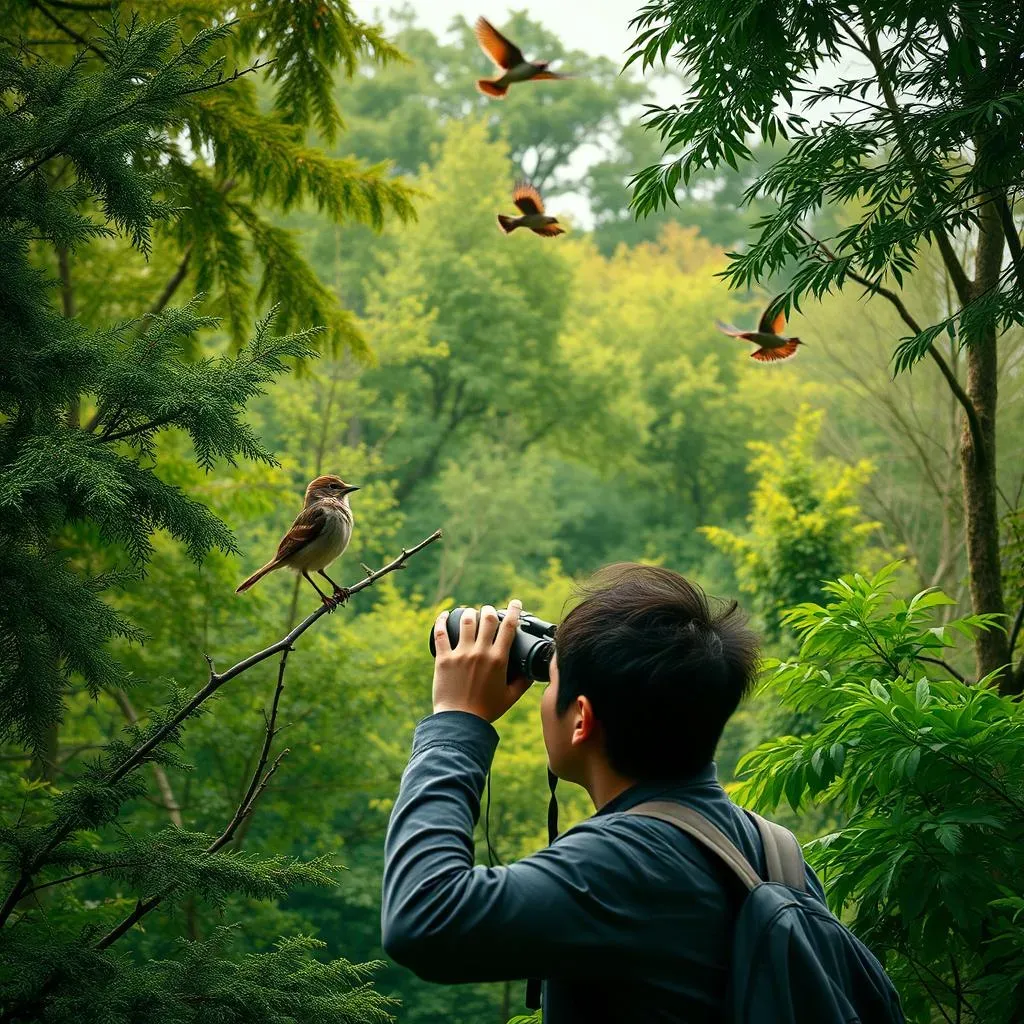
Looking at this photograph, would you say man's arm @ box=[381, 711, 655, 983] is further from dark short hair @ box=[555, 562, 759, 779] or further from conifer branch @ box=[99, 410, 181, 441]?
conifer branch @ box=[99, 410, 181, 441]

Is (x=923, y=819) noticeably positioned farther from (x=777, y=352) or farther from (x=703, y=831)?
(x=777, y=352)

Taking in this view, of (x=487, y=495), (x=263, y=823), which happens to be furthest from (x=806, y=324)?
(x=263, y=823)

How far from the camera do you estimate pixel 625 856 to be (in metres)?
1.26

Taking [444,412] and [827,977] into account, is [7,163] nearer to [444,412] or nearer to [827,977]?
[827,977]

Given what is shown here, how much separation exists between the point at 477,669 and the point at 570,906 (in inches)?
14.5

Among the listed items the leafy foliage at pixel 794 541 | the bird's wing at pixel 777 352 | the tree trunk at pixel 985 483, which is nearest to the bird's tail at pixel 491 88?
the bird's wing at pixel 777 352

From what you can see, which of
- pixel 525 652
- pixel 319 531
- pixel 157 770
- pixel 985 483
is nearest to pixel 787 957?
pixel 525 652

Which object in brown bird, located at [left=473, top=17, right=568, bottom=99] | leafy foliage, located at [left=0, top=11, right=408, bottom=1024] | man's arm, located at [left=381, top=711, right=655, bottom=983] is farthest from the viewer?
brown bird, located at [left=473, top=17, right=568, bottom=99]

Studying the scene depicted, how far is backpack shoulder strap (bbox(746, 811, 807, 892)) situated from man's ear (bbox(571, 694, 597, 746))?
244 millimetres

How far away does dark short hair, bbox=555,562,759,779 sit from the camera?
1.39 m

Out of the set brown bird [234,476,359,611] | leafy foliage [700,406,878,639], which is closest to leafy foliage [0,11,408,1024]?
brown bird [234,476,359,611]

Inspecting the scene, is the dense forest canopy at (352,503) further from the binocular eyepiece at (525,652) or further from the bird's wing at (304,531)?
the binocular eyepiece at (525,652)

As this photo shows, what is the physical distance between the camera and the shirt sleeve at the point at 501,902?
1.19m

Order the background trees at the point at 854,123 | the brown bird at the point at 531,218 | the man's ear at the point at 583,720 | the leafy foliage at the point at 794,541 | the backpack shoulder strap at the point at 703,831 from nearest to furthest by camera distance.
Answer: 1. the backpack shoulder strap at the point at 703,831
2. the man's ear at the point at 583,720
3. the background trees at the point at 854,123
4. the brown bird at the point at 531,218
5. the leafy foliage at the point at 794,541
